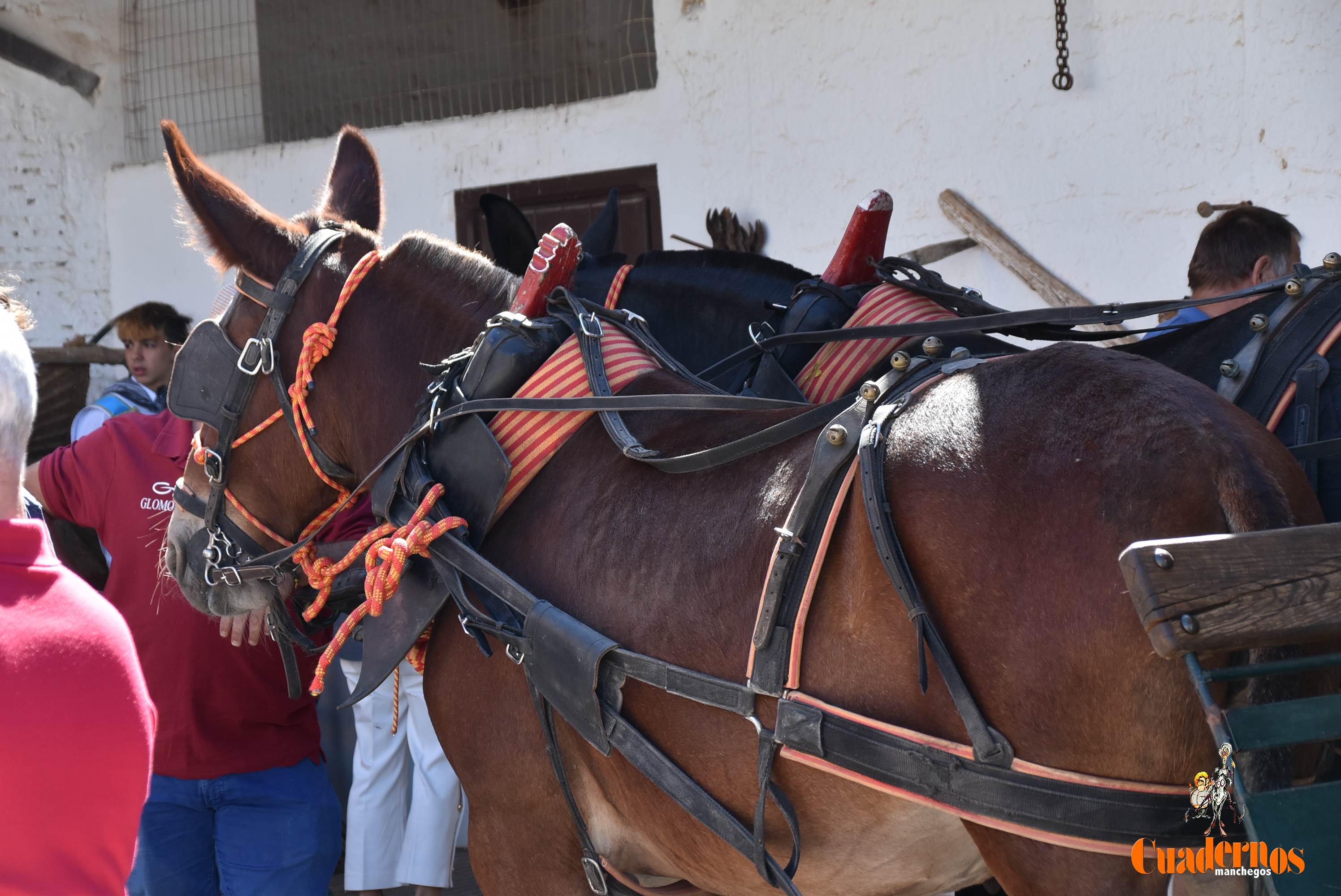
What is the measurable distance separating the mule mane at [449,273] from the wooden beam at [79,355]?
3530 millimetres

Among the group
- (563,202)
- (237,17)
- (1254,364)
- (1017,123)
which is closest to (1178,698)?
(1254,364)

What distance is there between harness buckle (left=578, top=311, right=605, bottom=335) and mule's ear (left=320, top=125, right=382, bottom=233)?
28.9 inches

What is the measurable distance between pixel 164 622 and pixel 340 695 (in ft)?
4.96

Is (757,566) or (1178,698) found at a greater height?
(757,566)

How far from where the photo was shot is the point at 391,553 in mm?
1928

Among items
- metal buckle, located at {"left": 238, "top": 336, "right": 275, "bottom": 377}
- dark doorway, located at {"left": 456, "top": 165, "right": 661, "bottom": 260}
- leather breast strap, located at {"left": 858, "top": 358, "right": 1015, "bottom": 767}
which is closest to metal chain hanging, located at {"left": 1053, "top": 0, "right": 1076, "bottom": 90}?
dark doorway, located at {"left": 456, "top": 165, "right": 661, "bottom": 260}

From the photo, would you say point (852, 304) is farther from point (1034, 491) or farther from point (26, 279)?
point (26, 279)

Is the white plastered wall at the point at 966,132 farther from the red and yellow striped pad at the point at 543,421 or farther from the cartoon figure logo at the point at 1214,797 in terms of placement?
the cartoon figure logo at the point at 1214,797

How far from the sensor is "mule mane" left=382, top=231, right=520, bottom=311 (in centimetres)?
231

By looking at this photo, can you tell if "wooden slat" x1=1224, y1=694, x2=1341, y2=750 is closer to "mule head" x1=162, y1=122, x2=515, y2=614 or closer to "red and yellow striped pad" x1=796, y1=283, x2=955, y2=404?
"red and yellow striped pad" x1=796, y1=283, x2=955, y2=404

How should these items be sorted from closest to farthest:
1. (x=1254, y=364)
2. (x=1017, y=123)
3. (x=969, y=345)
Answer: (x=1254, y=364) → (x=969, y=345) → (x=1017, y=123)

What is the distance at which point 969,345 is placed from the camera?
2.47 metres

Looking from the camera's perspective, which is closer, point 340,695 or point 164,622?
point 164,622

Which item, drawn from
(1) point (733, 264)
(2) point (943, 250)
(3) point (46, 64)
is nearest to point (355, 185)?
(1) point (733, 264)
